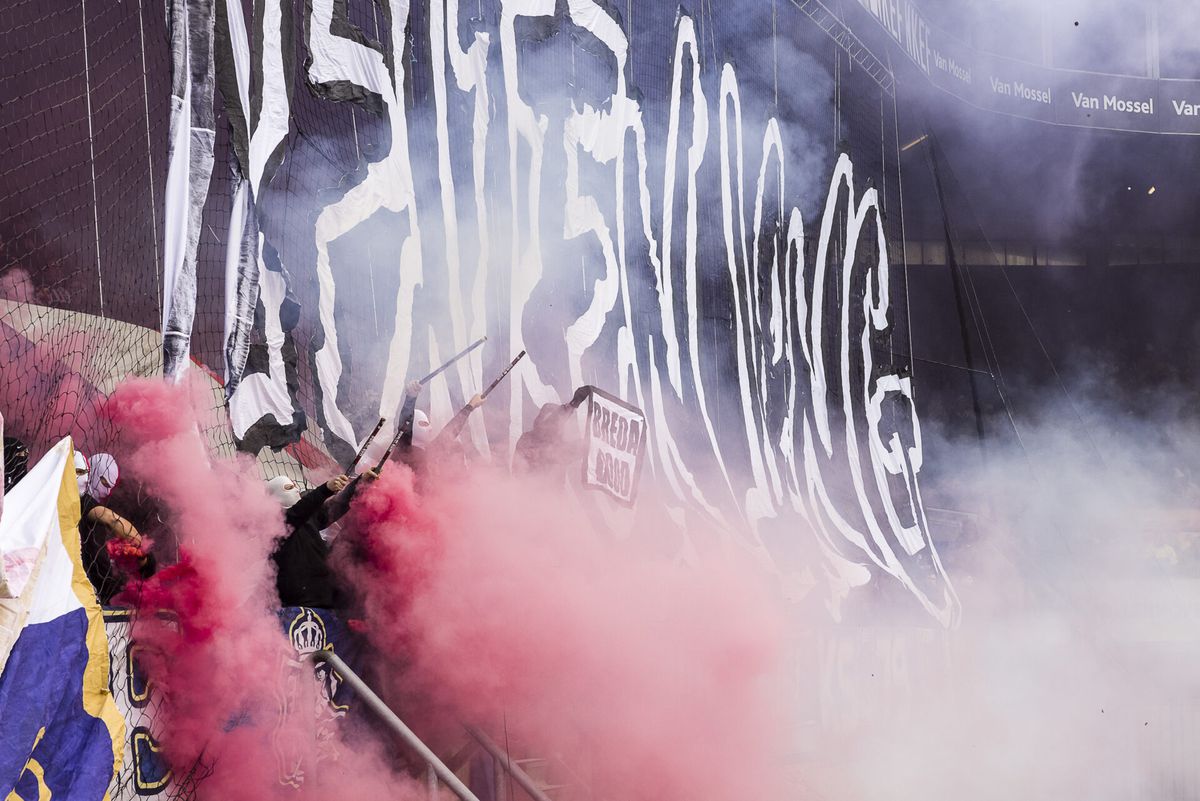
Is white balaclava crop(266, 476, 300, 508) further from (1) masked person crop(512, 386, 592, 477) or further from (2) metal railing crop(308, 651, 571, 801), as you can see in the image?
(1) masked person crop(512, 386, 592, 477)

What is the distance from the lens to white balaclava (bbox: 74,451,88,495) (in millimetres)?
3526

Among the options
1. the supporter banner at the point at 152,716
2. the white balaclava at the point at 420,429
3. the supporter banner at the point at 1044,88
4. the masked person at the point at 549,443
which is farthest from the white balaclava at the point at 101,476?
the supporter banner at the point at 1044,88

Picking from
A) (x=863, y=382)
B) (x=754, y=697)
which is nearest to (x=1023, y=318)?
(x=863, y=382)

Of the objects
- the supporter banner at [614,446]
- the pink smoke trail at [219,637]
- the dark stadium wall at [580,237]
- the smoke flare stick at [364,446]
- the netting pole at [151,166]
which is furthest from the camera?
the supporter banner at [614,446]

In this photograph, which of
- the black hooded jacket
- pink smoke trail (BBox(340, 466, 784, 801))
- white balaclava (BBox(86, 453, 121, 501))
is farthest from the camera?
pink smoke trail (BBox(340, 466, 784, 801))

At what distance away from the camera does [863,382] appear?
9297 millimetres

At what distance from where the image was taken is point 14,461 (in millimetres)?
3457

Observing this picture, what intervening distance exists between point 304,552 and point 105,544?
78 centimetres

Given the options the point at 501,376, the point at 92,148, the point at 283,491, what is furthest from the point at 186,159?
the point at 501,376

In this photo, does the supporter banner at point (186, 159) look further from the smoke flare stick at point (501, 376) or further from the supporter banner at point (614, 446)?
the supporter banner at point (614, 446)

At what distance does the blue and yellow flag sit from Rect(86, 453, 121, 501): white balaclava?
2.52 feet

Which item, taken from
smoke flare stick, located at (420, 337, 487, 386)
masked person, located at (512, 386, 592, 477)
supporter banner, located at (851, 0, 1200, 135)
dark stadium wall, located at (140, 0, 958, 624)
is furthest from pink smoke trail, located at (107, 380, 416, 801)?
supporter banner, located at (851, 0, 1200, 135)

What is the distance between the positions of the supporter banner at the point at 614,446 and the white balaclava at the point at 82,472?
2.63 meters

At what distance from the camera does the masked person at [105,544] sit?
11.5ft
